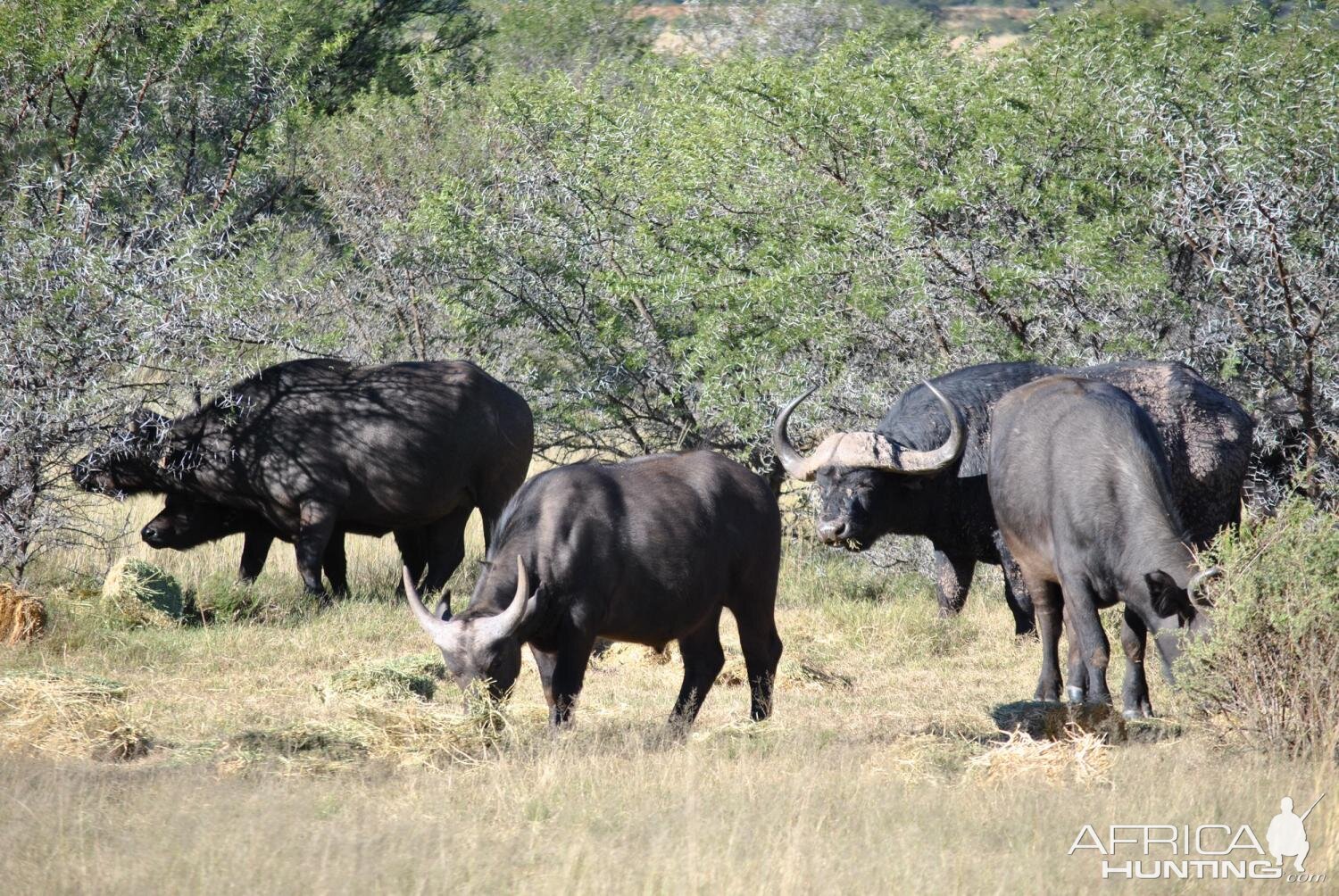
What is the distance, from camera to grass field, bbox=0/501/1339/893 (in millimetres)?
5562

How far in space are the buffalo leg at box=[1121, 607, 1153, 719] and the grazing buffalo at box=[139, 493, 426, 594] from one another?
22.8 feet

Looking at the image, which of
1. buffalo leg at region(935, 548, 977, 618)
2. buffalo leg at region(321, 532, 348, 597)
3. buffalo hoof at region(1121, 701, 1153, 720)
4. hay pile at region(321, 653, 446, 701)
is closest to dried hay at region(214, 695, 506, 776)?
hay pile at region(321, 653, 446, 701)

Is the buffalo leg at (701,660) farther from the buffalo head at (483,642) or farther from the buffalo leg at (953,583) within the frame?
the buffalo leg at (953,583)

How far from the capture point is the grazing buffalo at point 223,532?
527 inches

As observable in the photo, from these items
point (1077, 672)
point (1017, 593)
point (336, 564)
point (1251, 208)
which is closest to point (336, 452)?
point (336, 564)

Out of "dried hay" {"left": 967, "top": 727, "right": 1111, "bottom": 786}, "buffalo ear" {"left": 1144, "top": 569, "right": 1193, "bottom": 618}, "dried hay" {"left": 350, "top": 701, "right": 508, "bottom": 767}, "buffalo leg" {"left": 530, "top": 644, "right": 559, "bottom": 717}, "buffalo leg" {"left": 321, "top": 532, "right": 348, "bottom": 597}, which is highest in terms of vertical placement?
"buffalo ear" {"left": 1144, "top": 569, "right": 1193, "bottom": 618}

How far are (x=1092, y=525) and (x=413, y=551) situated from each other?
7.08 m

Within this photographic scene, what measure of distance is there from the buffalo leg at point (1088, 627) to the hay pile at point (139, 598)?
664cm

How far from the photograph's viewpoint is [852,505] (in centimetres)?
1119

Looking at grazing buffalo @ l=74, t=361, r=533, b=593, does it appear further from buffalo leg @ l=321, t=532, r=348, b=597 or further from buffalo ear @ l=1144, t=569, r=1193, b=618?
buffalo ear @ l=1144, t=569, r=1193, b=618

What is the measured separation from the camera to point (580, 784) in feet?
22.5

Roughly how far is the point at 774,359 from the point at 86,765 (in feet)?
24.1

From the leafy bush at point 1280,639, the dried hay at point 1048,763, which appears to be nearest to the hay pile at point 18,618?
the dried hay at point 1048,763

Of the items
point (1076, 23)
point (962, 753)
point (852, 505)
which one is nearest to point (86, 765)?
point (962, 753)
